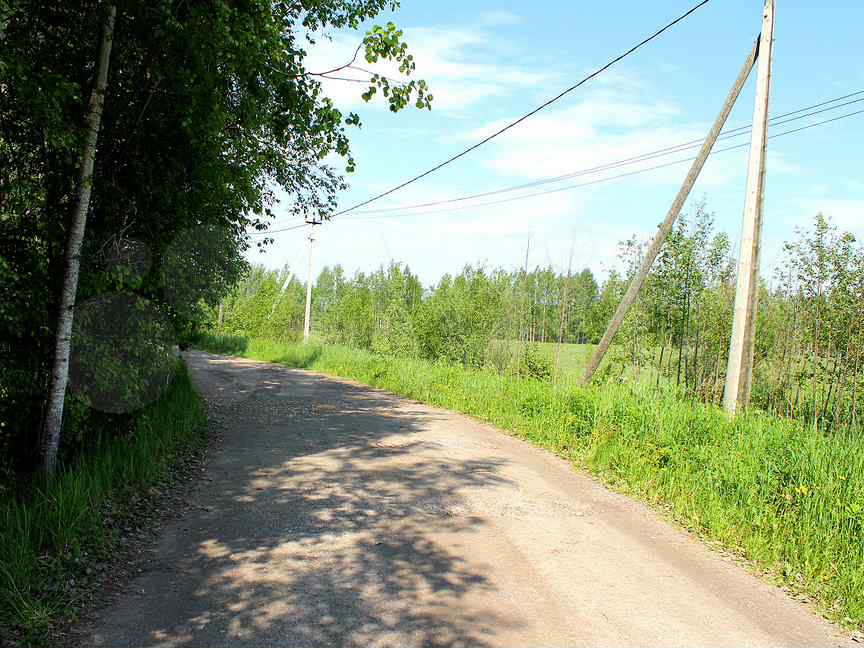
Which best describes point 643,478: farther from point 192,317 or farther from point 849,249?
point 849,249

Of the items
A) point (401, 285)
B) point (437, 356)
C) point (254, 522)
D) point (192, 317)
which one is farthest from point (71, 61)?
point (401, 285)

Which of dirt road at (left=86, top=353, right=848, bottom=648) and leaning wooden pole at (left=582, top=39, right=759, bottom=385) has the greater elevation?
leaning wooden pole at (left=582, top=39, right=759, bottom=385)

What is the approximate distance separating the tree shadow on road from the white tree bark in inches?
61.1

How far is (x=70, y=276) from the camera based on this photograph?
6074mm

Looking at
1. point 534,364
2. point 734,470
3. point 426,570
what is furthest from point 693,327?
point 426,570

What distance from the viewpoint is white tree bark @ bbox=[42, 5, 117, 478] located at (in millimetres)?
5984

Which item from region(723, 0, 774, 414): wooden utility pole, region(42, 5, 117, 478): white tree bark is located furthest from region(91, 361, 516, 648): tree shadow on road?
region(723, 0, 774, 414): wooden utility pole

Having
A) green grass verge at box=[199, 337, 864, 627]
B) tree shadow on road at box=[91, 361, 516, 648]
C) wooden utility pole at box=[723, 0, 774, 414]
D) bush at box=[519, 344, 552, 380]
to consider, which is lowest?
tree shadow on road at box=[91, 361, 516, 648]

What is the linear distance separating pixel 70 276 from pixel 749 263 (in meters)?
8.60

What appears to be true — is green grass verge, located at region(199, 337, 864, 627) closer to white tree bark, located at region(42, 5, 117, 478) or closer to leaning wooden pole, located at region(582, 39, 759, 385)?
leaning wooden pole, located at region(582, 39, 759, 385)

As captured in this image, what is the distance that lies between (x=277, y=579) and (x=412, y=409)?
9916 mm

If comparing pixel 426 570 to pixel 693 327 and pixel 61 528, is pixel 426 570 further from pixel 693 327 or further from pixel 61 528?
pixel 693 327

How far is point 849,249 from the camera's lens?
42.0ft

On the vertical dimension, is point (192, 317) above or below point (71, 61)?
below
